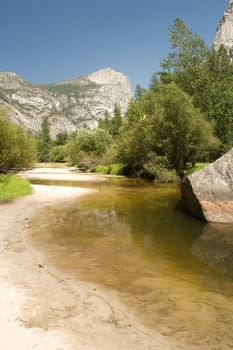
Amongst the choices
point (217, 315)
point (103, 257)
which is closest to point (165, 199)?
point (103, 257)

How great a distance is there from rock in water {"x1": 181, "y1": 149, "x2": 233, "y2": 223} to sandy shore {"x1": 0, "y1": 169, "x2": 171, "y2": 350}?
940cm

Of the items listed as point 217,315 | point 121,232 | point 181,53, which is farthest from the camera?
point 181,53

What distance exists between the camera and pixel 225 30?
155375 millimetres

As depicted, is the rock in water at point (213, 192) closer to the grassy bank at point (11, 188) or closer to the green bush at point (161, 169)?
the grassy bank at point (11, 188)

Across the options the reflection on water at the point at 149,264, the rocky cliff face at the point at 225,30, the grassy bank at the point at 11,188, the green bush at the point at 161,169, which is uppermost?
the rocky cliff face at the point at 225,30

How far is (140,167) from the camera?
47469mm

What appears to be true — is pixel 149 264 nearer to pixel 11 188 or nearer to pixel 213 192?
pixel 213 192

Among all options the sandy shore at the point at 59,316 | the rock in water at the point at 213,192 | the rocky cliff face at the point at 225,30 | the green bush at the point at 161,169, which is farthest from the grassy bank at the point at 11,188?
the rocky cliff face at the point at 225,30

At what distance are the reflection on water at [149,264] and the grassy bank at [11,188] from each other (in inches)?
210

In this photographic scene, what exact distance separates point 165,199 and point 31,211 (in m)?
10.7

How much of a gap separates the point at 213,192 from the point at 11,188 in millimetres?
15361

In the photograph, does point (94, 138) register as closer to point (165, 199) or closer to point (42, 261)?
point (165, 199)

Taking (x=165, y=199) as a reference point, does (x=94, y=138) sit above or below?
above

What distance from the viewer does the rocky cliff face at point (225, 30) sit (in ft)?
498
